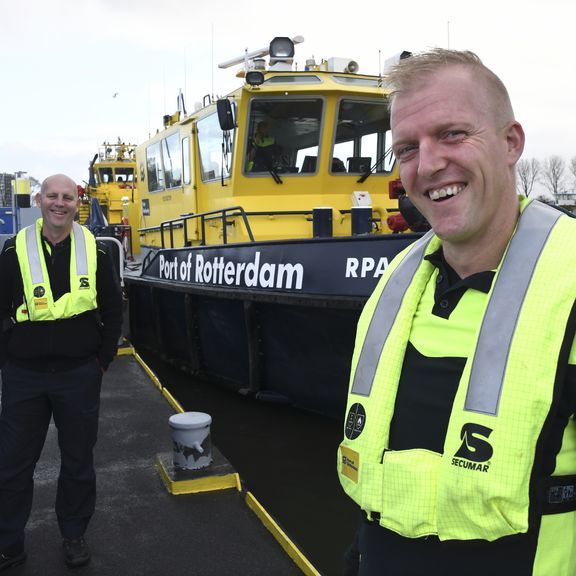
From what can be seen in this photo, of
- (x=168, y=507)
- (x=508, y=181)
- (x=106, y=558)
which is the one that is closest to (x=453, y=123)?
(x=508, y=181)

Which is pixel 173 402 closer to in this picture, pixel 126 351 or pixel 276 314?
pixel 276 314

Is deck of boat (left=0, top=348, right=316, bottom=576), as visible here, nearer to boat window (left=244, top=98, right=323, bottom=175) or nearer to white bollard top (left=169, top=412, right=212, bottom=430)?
white bollard top (left=169, top=412, right=212, bottom=430)

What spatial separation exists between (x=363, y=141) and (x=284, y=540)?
469cm

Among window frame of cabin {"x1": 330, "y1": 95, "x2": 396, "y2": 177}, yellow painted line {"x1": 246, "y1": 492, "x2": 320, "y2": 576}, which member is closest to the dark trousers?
yellow painted line {"x1": 246, "y1": 492, "x2": 320, "y2": 576}

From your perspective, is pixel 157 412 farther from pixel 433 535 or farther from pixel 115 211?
pixel 115 211

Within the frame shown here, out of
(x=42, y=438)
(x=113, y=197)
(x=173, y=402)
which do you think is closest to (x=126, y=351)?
(x=173, y=402)

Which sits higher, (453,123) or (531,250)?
(453,123)

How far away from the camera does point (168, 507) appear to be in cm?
298

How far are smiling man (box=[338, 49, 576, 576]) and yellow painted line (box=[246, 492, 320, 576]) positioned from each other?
1370 millimetres

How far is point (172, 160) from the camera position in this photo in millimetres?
7711

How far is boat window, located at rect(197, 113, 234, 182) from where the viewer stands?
619 cm

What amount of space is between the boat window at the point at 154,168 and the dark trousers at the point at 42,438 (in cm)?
596

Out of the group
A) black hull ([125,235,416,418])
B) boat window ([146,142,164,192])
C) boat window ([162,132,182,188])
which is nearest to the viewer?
black hull ([125,235,416,418])

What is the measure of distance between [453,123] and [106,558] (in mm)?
2328
